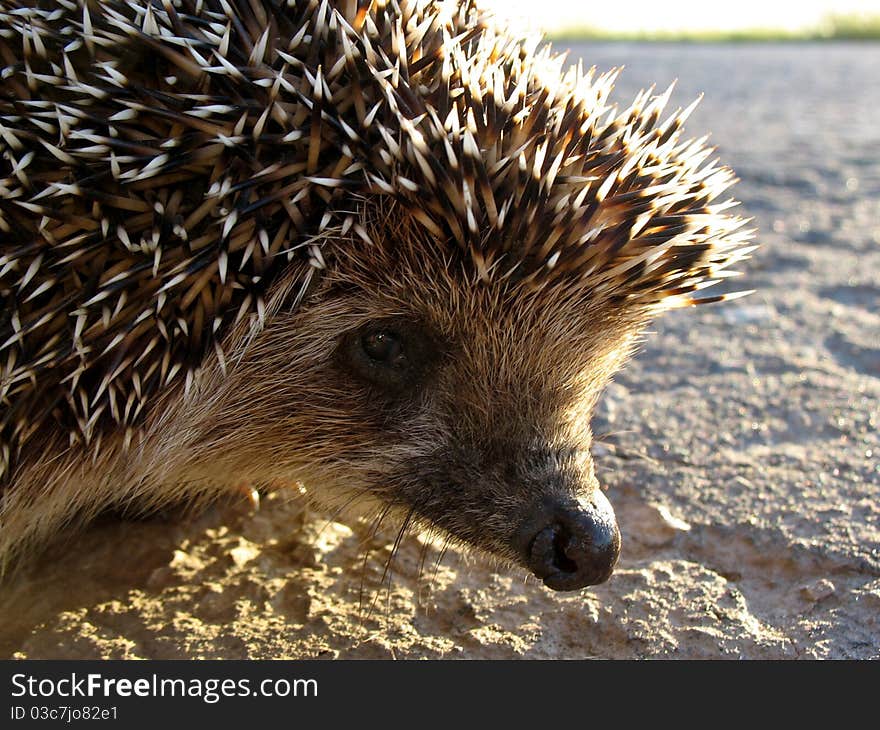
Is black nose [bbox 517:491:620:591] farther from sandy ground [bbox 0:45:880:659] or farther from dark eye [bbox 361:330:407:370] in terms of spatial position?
dark eye [bbox 361:330:407:370]

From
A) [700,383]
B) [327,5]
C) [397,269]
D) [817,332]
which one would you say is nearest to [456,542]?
[397,269]

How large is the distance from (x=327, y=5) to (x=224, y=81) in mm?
410

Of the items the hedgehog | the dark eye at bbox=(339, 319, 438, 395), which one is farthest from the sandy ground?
the dark eye at bbox=(339, 319, 438, 395)

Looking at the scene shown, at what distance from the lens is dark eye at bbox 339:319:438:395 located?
3.40 m

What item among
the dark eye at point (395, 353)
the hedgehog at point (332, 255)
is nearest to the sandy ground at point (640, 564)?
the hedgehog at point (332, 255)

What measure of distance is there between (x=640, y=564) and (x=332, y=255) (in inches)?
63.8

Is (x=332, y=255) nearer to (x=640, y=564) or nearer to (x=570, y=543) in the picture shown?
(x=570, y=543)

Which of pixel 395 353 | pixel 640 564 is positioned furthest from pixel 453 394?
pixel 640 564

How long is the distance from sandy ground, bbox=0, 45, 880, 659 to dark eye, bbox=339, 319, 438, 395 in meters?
0.70

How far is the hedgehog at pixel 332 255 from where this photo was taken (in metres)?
3.08

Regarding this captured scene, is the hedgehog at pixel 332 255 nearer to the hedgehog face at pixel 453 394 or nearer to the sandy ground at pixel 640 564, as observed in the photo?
the hedgehog face at pixel 453 394

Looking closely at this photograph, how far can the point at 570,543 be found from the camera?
314cm

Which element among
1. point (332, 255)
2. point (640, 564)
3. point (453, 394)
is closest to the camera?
point (332, 255)
